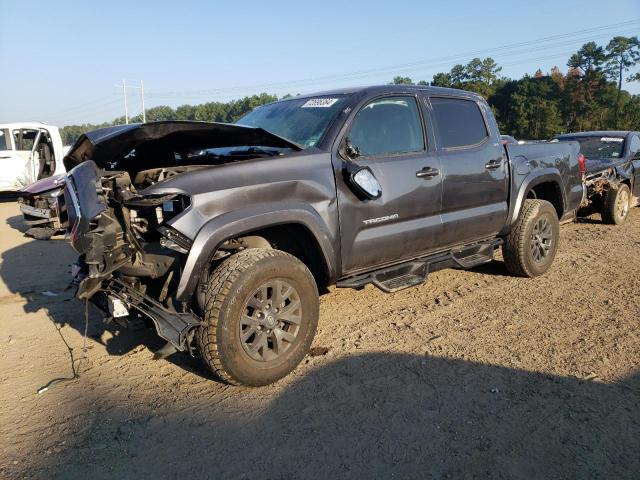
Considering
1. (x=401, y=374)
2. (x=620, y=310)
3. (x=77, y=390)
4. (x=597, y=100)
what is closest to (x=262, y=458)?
(x=401, y=374)

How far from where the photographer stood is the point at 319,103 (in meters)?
4.22

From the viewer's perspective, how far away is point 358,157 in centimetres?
382

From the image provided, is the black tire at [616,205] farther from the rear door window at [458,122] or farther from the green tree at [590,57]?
the green tree at [590,57]

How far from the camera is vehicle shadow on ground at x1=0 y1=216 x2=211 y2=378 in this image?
13.1 ft

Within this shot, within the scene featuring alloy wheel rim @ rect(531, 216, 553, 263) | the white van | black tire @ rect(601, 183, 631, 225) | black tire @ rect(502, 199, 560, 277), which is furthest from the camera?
the white van

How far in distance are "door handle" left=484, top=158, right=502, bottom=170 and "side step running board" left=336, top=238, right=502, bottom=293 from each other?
0.75 m

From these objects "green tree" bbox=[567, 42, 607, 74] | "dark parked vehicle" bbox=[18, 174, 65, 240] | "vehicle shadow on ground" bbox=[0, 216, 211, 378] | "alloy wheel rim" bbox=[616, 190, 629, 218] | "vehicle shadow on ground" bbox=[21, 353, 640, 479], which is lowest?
"vehicle shadow on ground" bbox=[21, 353, 640, 479]

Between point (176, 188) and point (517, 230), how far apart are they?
3.74 metres

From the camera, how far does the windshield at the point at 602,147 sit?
9.18 metres

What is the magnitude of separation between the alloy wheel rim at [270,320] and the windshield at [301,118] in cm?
117

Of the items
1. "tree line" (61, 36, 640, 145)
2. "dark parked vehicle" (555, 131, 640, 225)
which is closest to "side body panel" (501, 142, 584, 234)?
"dark parked vehicle" (555, 131, 640, 225)

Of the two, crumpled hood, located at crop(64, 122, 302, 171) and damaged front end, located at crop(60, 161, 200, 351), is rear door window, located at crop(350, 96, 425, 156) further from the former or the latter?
damaged front end, located at crop(60, 161, 200, 351)

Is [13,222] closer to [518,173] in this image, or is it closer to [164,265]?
[164,265]

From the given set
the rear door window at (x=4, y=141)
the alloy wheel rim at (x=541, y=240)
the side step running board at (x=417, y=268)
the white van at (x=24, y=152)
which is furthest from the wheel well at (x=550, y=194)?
the rear door window at (x=4, y=141)
